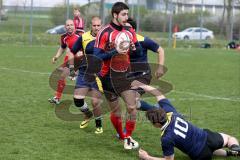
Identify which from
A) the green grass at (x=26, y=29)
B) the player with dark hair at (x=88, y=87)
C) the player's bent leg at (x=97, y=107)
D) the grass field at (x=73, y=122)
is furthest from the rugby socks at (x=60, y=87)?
the green grass at (x=26, y=29)

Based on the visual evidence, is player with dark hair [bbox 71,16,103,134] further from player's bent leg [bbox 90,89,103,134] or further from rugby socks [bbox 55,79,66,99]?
rugby socks [bbox 55,79,66,99]

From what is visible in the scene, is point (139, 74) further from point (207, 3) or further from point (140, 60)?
point (207, 3)

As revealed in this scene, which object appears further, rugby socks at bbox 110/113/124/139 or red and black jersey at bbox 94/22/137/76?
rugby socks at bbox 110/113/124/139

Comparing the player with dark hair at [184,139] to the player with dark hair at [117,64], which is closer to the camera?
the player with dark hair at [184,139]

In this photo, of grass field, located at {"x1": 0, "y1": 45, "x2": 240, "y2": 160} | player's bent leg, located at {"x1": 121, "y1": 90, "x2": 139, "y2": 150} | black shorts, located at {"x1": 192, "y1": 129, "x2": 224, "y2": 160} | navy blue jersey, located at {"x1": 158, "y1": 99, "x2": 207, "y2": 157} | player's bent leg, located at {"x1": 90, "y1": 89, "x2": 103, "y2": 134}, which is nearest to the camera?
navy blue jersey, located at {"x1": 158, "y1": 99, "x2": 207, "y2": 157}

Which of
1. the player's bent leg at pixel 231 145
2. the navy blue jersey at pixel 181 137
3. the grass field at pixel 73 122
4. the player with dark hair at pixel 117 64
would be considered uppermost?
the player with dark hair at pixel 117 64

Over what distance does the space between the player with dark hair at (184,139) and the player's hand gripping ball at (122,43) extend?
89 cm

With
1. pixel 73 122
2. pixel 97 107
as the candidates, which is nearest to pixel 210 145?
pixel 97 107

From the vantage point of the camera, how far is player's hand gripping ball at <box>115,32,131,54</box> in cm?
715

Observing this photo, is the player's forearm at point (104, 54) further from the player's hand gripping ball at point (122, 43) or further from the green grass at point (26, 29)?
the green grass at point (26, 29)

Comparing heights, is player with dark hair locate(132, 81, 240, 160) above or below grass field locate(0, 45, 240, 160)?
above

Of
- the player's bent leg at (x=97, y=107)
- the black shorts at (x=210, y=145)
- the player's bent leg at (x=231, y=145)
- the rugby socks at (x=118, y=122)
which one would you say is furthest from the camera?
the player's bent leg at (x=97, y=107)

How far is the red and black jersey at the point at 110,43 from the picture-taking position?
7.20m

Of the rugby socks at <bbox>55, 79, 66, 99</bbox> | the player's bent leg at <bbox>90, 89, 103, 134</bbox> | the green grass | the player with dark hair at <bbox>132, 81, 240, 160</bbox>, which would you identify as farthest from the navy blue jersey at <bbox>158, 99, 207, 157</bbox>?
the green grass
